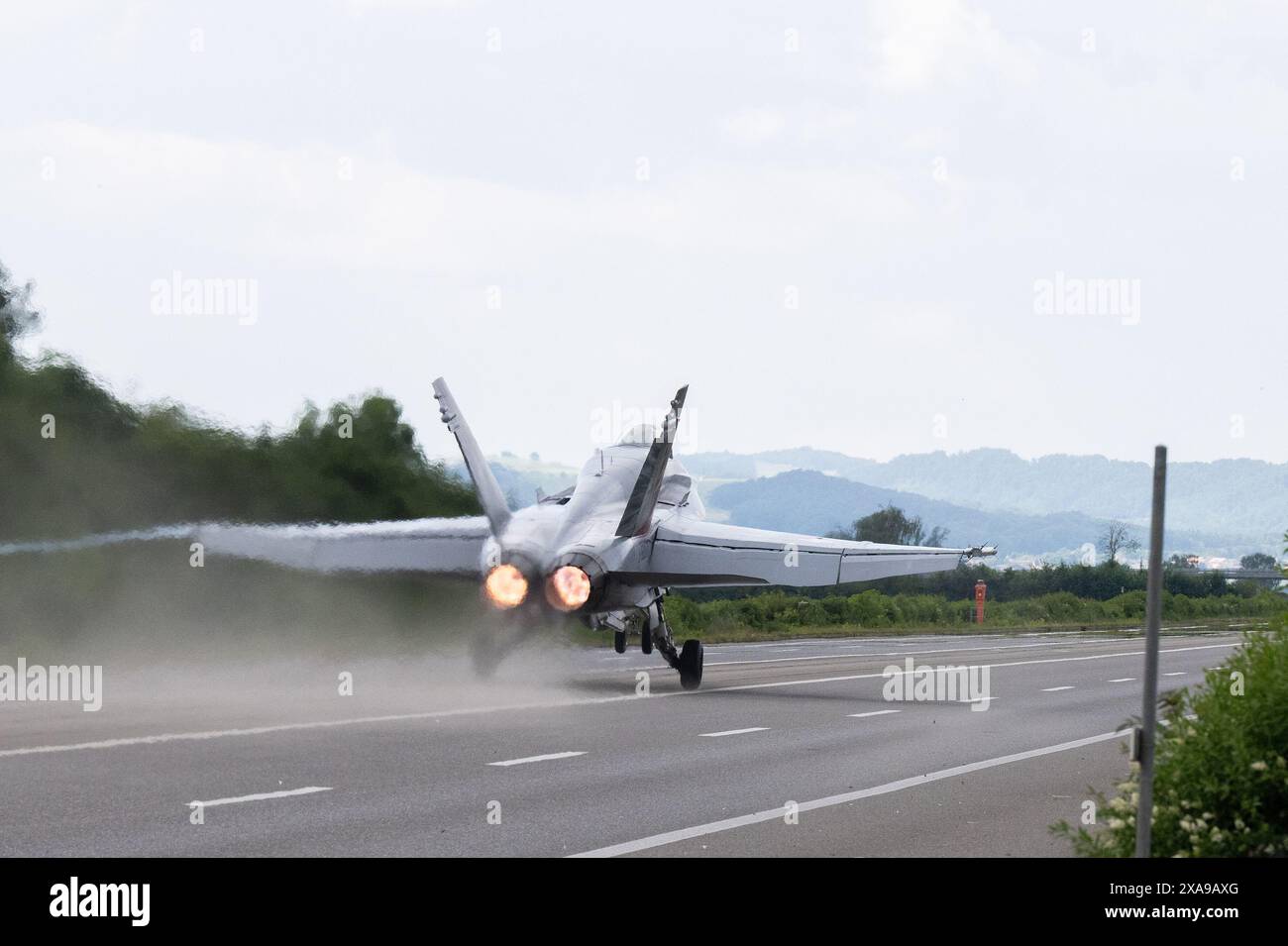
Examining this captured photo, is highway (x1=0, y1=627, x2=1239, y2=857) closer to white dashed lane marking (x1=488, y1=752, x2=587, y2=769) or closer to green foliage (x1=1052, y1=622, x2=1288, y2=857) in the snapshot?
white dashed lane marking (x1=488, y1=752, x2=587, y2=769)

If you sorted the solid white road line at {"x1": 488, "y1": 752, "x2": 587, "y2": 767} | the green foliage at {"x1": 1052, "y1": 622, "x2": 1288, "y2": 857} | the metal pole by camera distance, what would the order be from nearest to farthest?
the metal pole < the green foliage at {"x1": 1052, "y1": 622, "x2": 1288, "y2": 857} < the solid white road line at {"x1": 488, "y1": 752, "x2": 587, "y2": 767}

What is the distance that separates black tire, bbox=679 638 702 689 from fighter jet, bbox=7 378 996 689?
0.07ft

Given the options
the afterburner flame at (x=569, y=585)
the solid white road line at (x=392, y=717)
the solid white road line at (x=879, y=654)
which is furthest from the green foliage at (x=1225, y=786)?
the solid white road line at (x=879, y=654)

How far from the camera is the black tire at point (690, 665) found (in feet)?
78.2

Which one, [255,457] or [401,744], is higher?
[255,457]

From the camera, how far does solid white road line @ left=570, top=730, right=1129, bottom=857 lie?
9695 mm

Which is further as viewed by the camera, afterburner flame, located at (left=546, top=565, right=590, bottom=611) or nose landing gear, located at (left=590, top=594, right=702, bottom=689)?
nose landing gear, located at (left=590, top=594, right=702, bottom=689)

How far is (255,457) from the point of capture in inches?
952

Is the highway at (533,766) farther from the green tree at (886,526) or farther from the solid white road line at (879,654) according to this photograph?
the green tree at (886,526)

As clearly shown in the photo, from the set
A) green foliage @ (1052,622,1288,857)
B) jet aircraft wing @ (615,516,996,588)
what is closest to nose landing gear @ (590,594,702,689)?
jet aircraft wing @ (615,516,996,588)
